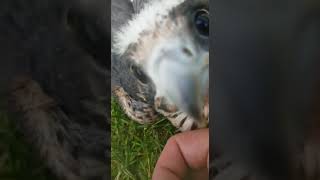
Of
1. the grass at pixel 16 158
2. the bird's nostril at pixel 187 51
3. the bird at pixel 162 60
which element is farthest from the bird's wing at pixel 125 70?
the grass at pixel 16 158

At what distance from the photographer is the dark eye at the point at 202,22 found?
4.82ft

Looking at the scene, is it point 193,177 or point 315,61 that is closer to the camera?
point 315,61

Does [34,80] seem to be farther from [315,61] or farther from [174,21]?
[315,61]

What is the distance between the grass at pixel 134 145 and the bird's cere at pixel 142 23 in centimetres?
19

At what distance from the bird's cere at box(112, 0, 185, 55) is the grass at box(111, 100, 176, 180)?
19cm

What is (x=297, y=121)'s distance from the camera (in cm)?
140

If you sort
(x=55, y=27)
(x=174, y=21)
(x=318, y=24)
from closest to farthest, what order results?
(x=318, y=24)
(x=174, y=21)
(x=55, y=27)

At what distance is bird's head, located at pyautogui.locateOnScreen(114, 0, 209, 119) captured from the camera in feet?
4.85

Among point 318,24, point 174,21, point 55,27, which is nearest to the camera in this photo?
point 318,24

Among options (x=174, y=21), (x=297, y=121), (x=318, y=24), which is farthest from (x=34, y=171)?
(x=318, y=24)

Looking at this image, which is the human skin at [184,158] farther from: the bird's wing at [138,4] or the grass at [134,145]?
the bird's wing at [138,4]

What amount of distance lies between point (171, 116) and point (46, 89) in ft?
1.43

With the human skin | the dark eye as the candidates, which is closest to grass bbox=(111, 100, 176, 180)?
the human skin

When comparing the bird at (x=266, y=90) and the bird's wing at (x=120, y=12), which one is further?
the bird's wing at (x=120, y=12)
